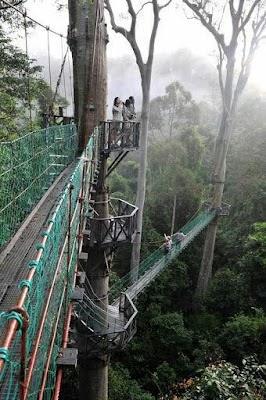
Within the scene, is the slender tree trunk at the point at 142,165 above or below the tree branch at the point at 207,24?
below

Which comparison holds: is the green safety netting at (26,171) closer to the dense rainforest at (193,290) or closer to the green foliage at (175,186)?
the dense rainforest at (193,290)

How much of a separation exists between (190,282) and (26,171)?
32.1ft

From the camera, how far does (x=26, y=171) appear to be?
12.5 ft

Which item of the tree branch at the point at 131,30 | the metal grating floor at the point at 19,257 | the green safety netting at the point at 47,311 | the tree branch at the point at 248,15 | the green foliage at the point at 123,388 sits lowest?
the green foliage at the point at 123,388

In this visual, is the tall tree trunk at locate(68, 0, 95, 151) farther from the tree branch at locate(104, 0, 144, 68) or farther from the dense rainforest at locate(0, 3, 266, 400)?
the tree branch at locate(104, 0, 144, 68)

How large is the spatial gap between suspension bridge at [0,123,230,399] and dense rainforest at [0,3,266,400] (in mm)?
1746

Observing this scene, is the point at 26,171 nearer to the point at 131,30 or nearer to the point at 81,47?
the point at 81,47

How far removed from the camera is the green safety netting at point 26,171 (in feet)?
10.6

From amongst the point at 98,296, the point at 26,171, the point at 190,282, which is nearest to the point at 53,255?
the point at 26,171

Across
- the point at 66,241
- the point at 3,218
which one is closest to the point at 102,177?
the point at 3,218

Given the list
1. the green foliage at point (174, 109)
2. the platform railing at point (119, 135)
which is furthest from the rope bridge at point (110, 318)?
the green foliage at point (174, 109)

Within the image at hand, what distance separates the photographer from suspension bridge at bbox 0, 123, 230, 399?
1314 millimetres

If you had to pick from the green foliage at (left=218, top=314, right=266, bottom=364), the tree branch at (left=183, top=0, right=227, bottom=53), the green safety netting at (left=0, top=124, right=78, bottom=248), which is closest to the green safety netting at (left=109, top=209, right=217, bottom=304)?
the green foliage at (left=218, top=314, right=266, bottom=364)

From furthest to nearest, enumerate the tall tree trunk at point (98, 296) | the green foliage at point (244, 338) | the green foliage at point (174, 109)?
1. the green foliage at point (174, 109)
2. the green foliage at point (244, 338)
3. the tall tree trunk at point (98, 296)
